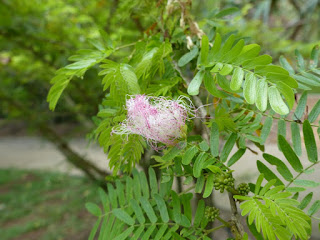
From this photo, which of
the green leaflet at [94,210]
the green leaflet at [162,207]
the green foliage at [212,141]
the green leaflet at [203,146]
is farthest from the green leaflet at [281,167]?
the green leaflet at [94,210]

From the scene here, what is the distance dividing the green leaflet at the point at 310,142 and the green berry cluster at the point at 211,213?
185 mm

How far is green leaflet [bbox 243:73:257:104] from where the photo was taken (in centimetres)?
47

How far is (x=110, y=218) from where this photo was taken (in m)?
0.68

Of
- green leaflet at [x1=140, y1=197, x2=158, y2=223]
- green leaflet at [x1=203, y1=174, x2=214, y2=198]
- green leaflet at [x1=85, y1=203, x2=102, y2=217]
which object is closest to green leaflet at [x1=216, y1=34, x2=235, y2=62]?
green leaflet at [x1=203, y1=174, x2=214, y2=198]

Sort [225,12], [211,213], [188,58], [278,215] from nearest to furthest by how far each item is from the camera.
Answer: [278,215] → [211,213] → [188,58] → [225,12]

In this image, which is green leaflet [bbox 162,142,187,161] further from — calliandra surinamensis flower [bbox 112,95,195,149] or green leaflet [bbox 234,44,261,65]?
green leaflet [bbox 234,44,261,65]

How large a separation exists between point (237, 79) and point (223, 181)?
17 centimetres

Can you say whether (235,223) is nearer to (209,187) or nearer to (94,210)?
(209,187)

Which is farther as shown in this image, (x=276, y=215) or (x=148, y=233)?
(x=148, y=233)

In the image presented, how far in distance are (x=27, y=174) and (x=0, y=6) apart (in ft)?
9.74

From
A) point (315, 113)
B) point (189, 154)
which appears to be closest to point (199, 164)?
point (189, 154)

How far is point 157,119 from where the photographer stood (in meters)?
0.51

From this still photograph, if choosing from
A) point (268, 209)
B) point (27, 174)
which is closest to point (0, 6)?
point (268, 209)

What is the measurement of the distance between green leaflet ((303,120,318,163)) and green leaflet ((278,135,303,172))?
0.07ft
